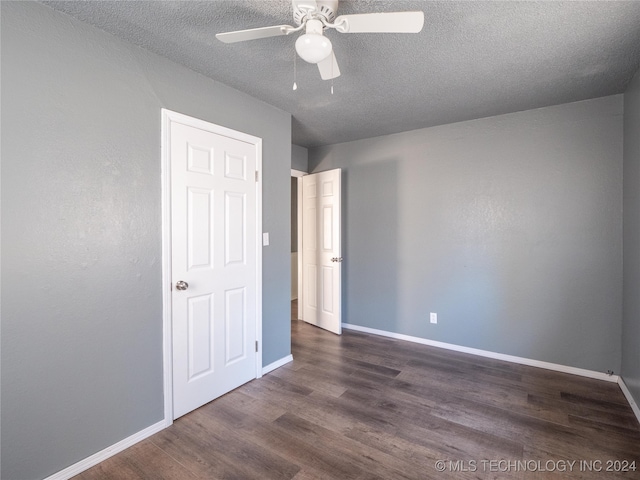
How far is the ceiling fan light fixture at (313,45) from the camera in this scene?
1.38 metres

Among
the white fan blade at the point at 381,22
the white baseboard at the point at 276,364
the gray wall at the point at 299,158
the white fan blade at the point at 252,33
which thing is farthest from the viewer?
the gray wall at the point at 299,158

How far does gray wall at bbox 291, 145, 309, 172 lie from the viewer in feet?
14.2

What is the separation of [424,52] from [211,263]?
82.5 inches

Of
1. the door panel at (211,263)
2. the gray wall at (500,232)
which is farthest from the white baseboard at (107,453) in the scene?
the gray wall at (500,232)

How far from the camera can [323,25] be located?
1.53 meters

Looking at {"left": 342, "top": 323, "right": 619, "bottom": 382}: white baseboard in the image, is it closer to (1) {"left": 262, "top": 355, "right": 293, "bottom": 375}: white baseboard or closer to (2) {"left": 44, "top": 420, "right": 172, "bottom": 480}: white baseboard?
(1) {"left": 262, "top": 355, "right": 293, "bottom": 375}: white baseboard

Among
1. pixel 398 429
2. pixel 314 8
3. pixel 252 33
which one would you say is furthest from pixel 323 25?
pixel 398 429

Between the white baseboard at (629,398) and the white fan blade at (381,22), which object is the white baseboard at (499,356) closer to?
the white baseboard at (629,398)

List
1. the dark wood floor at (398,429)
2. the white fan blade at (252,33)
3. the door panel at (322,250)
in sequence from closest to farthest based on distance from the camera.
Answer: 1. the white fan blade at (252,33)
2. the dark wood floor at (398,429)
3. the door panel at (322,250)

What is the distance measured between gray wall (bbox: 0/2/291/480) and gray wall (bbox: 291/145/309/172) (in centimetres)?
212

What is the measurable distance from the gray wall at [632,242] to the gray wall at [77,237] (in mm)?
3286

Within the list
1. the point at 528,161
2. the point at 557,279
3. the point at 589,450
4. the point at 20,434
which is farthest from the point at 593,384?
the point at 20,434

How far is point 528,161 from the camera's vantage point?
3053 millimetres

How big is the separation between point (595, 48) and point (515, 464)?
8.45 ft
